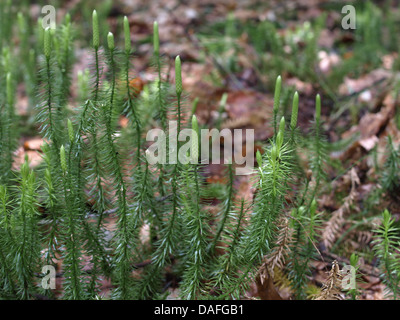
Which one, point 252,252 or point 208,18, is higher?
point 208,18

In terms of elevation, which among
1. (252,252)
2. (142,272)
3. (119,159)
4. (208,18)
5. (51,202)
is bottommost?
(142,272)

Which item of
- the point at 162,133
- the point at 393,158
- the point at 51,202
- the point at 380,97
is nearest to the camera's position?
the point at 51,202

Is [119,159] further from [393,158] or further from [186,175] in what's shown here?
[393,158]

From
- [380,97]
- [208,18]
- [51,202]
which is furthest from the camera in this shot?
[208,18]

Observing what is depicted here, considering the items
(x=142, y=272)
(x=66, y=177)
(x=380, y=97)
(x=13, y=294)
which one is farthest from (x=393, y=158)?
(x=13, y=294)

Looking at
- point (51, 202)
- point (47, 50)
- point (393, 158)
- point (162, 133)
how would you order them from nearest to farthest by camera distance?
point (51, 202)
point (47, 50)
point (162, 133)
point (393, 158)

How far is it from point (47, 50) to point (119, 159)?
507 millimetres

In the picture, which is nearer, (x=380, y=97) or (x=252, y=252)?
(x=252, y=252)

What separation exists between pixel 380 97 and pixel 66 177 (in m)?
2.39

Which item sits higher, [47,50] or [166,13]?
[166,13]

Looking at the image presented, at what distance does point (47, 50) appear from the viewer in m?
1.65

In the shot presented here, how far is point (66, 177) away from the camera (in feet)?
5.13
